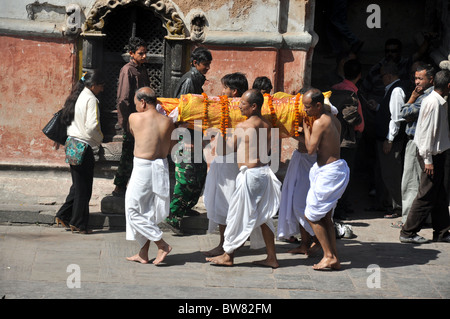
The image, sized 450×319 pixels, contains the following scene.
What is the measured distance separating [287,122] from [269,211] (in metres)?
0.90

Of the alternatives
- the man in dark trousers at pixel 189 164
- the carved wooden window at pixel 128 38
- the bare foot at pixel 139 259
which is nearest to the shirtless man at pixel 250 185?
the bare foot at pixel 139 259

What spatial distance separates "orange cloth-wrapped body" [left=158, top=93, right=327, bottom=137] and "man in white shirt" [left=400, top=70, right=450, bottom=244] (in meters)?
1.55

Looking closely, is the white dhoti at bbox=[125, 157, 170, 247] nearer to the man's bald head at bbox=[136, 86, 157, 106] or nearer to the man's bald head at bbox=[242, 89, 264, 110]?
the man's bald head at bbox=[136, 86, 157, 106]

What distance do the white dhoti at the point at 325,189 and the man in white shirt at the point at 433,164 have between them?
137 centimetres

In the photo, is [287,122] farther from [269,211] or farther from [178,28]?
[178,28]

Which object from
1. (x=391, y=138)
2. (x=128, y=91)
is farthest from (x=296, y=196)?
(x=128, y=91)

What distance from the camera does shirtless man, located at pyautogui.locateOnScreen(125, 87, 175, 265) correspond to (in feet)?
24.4

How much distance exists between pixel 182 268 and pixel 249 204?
35.1 inches

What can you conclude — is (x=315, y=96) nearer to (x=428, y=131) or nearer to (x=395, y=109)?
(x=428, y=131)

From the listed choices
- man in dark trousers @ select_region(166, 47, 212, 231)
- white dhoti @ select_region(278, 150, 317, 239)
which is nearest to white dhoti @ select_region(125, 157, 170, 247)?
man in dark trousers @ select_region(166, 47, 212, 231)

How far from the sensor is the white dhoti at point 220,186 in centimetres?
780

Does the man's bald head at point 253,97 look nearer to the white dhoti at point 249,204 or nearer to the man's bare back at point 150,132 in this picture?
the white dhoti at point 249,204

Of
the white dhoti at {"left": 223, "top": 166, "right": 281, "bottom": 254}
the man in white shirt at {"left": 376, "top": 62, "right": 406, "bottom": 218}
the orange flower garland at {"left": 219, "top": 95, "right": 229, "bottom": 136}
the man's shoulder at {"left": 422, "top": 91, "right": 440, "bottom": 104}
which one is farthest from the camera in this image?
the man in white shirt at {"left": 376, "top": 62, "right": 406, "bottom": 218}

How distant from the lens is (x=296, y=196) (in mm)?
8000
